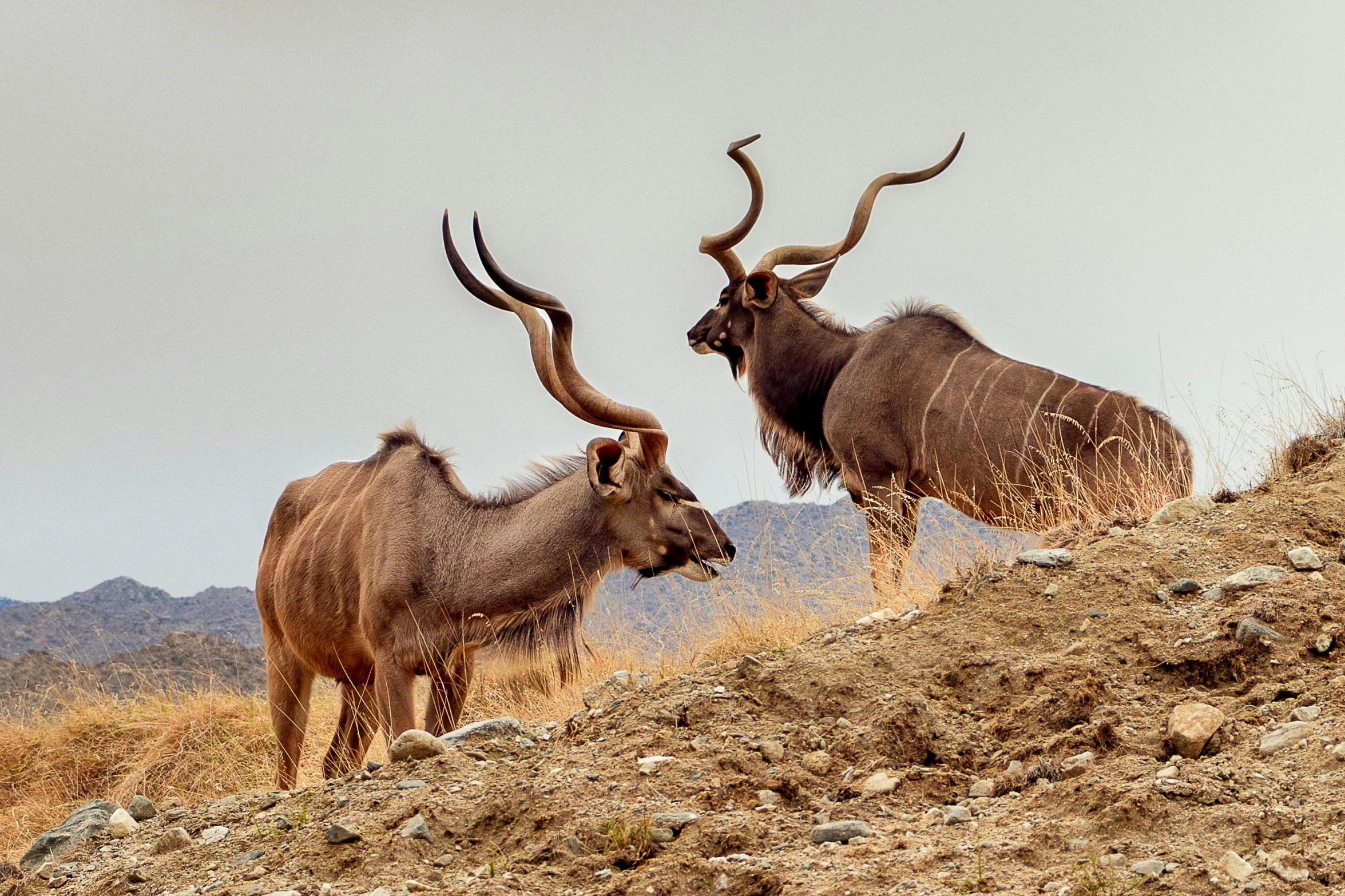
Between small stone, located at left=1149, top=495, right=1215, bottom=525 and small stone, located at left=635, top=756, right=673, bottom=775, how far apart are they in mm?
3067

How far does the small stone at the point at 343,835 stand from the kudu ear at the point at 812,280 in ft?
24.1

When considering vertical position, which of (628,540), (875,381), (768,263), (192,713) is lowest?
(192,713)

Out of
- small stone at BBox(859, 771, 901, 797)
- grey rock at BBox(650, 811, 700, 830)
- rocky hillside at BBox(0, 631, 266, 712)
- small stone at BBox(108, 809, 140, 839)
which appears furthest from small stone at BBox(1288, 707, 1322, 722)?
rocky hillside at BBox(0, 631, 266, 712)

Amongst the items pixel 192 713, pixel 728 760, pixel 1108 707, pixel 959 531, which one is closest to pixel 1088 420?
pixel 959 531

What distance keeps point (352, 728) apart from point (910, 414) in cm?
421

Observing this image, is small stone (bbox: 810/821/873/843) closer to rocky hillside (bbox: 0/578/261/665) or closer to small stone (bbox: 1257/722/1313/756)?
small stone (bbox: 1257/722/1313/756)

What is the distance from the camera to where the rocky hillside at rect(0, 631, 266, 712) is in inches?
540

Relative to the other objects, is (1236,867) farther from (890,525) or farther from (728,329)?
(728,329)

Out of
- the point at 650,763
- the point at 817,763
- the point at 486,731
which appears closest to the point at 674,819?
the point at 650,763

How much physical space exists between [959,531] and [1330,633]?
9.25 ft

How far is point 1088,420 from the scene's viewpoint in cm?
795

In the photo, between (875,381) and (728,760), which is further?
(875,381)

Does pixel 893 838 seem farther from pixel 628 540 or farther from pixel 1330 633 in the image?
pixel 628 540

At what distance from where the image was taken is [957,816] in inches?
137
